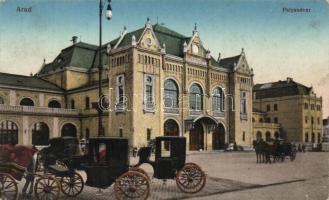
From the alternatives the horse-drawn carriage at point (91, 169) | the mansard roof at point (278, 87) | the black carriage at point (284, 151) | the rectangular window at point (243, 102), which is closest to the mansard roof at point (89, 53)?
the mansard roof at point (278, 87)

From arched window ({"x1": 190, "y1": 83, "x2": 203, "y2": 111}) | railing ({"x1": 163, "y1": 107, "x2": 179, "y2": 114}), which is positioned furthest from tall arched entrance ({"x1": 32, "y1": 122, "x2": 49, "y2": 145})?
arched window ({"x1": 190, "y1": 83, "x2": 203, "y2": 111})

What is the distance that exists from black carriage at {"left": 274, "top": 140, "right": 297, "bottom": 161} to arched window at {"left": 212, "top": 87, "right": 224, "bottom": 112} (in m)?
2.90

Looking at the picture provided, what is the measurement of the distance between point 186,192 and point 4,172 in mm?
3630

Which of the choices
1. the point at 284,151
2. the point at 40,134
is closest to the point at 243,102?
the point at 284,151

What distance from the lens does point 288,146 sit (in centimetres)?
1484

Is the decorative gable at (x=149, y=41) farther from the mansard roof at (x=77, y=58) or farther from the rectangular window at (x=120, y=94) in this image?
the rectangular window at (x=120, y=94)

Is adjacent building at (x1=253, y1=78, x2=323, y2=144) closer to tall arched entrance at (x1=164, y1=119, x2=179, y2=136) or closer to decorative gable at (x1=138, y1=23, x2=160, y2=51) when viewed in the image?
tall arched entrance at (x1=164, y1=119, x2=179, y2=136)

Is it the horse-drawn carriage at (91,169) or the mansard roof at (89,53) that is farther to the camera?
the mansard roof at (89,53)

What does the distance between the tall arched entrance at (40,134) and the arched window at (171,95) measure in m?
3.51

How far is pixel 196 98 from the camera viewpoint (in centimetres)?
1441

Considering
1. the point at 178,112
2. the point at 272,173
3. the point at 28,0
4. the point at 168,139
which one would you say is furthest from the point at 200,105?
the point at 28,0

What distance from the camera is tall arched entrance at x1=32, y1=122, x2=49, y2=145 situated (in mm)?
10047

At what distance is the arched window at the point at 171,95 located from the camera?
39.2 ft

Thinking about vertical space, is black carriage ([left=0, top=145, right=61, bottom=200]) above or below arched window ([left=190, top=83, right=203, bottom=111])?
below
